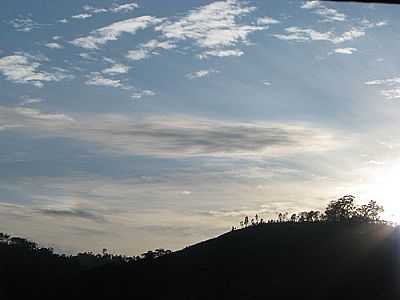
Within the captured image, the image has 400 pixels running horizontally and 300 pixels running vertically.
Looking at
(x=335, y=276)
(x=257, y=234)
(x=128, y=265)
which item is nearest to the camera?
(x=335, y=276)

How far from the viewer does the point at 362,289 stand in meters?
32.7

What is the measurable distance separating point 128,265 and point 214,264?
9.51m

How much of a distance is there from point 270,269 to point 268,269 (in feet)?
0.45

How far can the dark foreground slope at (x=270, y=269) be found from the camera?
112 feet

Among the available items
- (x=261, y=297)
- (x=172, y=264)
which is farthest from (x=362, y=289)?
(x=172, y=264)

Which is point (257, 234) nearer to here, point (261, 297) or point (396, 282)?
point (261, 297)

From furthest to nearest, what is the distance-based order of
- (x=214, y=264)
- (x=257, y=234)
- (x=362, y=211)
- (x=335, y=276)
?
(x=362, y=211)
(x=257, y=234)
(x=214, y=264)
(x=335, y=276)

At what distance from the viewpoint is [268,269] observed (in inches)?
1515

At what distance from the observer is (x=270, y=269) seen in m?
38.4

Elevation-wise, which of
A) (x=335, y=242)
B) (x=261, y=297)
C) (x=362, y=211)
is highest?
(x=362, y=211)

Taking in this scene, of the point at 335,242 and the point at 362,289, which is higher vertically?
the point at 335,242

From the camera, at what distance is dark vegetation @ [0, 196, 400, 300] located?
112 ft

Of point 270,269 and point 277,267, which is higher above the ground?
point 277,267

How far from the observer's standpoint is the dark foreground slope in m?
34.2
